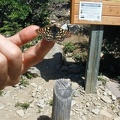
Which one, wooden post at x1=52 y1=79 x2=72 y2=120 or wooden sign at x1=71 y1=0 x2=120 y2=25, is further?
wooden sign at x1=71 y1=0 x2=120 y2=25

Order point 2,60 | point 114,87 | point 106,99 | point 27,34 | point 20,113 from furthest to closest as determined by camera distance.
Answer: point 114,87 → point 106,99 → point 20,113 → point 27,34 → point 2,60

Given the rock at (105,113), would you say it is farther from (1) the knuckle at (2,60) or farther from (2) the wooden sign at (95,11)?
(1) the knuckle at (2,60)

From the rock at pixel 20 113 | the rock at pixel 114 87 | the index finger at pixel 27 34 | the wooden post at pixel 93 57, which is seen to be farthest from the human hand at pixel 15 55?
the rock at pixel 114 87

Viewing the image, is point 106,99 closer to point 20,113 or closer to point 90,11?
point 20,113

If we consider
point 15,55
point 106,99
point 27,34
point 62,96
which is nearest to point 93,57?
point 106,99

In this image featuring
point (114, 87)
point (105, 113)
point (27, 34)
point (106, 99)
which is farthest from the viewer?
point (114, 87)

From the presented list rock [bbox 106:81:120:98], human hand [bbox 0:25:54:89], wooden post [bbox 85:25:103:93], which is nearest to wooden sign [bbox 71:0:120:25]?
wooden post [bbox 85:25:103:93]

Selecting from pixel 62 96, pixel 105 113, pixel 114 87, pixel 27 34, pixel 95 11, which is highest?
pixel 27 34

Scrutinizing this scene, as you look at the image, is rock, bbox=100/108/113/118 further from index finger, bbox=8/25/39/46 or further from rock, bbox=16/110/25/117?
index finger, bbox=8/25/39/46
